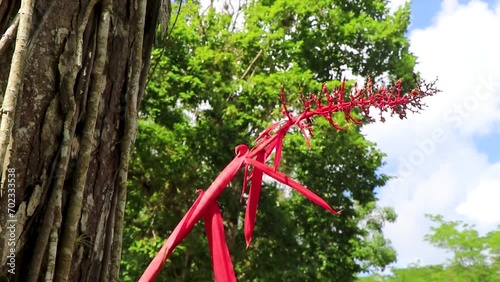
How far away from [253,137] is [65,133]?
8492 mm

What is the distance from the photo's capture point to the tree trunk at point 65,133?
0.75 meters

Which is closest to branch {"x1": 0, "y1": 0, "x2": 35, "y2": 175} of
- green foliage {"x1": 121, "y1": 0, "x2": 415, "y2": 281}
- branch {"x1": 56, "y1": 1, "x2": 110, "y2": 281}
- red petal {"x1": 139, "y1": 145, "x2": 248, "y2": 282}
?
branch {"x1": 56, "y1": 1, "x2": 110, "y2": 281}

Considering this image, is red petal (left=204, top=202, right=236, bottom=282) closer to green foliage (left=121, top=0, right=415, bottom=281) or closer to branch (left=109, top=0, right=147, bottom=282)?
branch (left=109, top=0, right=147, bottom=282)

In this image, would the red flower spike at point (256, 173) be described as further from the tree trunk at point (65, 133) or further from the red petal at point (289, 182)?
the tree trunk at point (65, 133)

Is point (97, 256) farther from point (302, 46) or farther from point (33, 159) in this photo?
point (302, 46)

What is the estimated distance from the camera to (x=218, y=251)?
0.62 m

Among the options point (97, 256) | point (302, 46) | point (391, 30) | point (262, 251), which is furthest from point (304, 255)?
point (97, 256)

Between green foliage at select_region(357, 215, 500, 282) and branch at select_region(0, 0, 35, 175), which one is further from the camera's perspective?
green foliage at select_region(357, 215, 500, 282)

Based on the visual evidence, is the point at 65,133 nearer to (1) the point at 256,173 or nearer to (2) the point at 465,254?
(1) the point at 256,173

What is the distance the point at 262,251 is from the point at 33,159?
29.4 feet

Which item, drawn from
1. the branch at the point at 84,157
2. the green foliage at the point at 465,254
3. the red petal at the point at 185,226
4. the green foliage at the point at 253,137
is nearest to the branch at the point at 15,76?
the branch at the point at 84,157

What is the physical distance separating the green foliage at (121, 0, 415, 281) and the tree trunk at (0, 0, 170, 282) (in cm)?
749

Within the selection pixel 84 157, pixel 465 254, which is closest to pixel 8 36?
pixel 84 157

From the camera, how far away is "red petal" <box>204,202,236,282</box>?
1.99 ft
